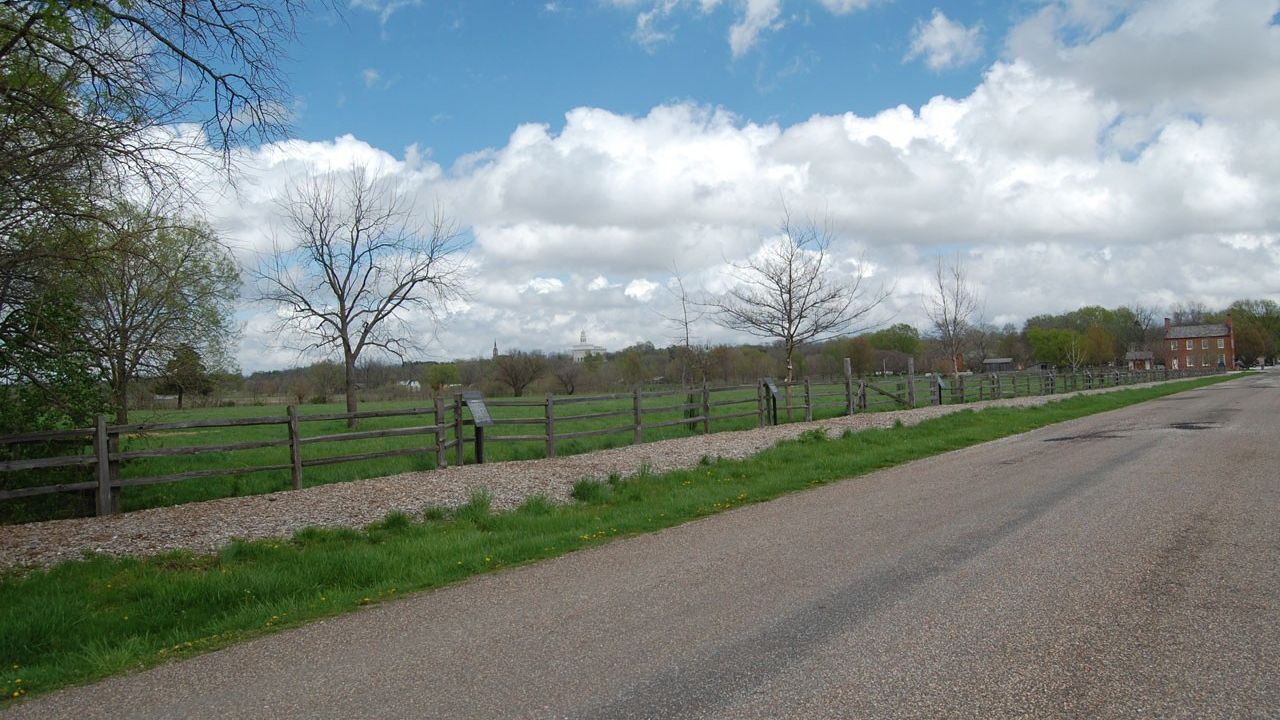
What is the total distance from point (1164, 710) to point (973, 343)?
4647 cm

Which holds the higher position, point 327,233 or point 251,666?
point 327,233

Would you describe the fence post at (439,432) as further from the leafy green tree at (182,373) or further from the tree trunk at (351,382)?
the tree trunk at (351,382)

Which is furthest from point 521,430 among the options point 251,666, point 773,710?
point 773,710

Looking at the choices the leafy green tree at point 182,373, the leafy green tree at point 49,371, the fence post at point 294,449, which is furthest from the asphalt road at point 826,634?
the leafy green tree at point 182,373

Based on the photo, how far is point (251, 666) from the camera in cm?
496

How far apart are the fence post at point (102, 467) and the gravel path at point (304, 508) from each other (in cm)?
30

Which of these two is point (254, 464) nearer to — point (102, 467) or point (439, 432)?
point (439, 432)

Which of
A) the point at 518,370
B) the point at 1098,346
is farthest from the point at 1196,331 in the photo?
the point at 518,370

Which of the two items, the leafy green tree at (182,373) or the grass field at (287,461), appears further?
the leafy green tree at (182,373)

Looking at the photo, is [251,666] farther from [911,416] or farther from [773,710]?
[911,416]

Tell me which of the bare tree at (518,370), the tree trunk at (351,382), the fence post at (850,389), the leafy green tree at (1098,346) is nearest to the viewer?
the tree trunk at (351,382)

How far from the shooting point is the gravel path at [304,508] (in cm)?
911

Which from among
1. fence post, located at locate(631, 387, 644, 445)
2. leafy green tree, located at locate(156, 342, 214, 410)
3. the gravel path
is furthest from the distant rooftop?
leafy green tree, located at locate(156, 342, 214, 410)

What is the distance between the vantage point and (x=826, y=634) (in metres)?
4.80
